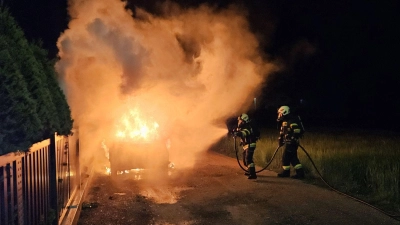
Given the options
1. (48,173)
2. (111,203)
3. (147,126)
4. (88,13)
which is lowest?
(111,203)

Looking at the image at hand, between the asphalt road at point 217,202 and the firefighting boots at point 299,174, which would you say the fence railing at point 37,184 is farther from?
the firefighting boots at point 299,174

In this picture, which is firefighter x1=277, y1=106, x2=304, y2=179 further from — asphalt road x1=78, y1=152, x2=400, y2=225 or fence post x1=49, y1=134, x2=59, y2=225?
fence post x1=49, y1=134, x2=59, y2=225

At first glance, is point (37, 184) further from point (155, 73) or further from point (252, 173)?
point (155, 73)

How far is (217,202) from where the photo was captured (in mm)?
9125

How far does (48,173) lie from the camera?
6281mm

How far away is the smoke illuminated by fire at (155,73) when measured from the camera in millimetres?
14914

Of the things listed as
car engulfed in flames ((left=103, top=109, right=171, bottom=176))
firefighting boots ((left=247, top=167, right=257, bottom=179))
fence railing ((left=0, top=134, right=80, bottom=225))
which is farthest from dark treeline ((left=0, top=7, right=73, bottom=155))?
firefighting boots ((left=247, top=167, right=257, bottom=179))

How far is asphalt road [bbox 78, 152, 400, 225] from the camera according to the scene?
7734 mm

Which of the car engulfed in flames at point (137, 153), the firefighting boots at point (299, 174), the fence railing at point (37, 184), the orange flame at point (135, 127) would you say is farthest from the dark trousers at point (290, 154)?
the fence railing at point (37, 184)

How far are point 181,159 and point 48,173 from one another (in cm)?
1029

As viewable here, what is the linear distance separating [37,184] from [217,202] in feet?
14.7

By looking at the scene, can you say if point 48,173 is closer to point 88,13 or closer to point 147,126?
point 147,126

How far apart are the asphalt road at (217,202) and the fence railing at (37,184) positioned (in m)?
1.03

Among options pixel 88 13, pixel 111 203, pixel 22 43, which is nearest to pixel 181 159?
pixel 88 13
